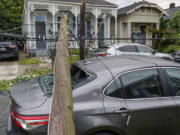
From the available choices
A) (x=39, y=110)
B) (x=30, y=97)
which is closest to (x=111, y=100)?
(x=39, y=110)

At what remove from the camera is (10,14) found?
894 inches

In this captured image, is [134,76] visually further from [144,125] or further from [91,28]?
[91,28]

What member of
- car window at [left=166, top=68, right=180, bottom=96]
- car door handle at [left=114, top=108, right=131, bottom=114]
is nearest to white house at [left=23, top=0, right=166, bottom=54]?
car window at [left=166, top=68, right=180, bottom=96]

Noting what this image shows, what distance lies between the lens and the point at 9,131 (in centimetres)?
271

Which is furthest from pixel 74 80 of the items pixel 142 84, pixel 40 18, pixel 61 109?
pixel 40 18

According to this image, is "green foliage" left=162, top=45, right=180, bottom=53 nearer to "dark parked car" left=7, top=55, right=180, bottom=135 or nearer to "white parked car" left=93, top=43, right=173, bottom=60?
"white parked car" left=93, top=43, right=173, bottom=60

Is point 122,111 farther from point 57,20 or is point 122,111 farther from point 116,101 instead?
point 57,20

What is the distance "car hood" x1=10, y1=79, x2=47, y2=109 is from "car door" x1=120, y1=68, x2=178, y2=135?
1.16 metres

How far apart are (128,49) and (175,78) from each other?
749cm

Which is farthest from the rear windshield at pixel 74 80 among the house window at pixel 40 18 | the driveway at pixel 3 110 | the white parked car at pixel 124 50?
the house window at pixel 40 18

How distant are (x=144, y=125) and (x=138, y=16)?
1654 cm

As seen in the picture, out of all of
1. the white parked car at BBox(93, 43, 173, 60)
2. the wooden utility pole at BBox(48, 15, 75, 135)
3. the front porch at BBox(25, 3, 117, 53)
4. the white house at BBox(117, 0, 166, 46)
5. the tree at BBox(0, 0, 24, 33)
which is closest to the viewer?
the wooden utility pole at BBox(48, 15, 75, 135)

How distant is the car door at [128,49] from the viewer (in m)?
10.3

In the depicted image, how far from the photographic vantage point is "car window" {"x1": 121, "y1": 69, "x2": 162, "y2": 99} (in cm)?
282
